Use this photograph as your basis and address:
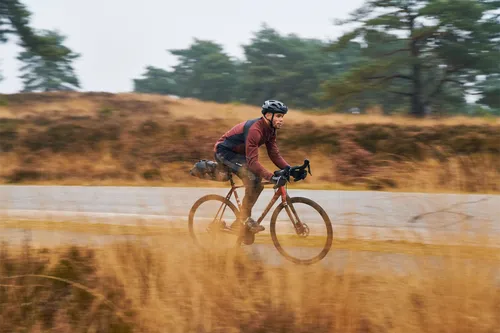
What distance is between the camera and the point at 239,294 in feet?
15.8

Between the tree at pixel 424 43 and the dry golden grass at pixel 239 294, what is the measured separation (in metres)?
19.2

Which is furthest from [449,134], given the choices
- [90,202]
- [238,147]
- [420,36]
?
[238,147]

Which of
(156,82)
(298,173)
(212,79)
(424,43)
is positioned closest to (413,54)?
(424,43)

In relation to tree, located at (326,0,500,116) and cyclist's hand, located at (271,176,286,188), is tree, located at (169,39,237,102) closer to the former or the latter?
tree, located at (326,0,500,116)

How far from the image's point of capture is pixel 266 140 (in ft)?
21.7

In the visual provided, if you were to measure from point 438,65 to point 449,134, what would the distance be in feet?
27.2

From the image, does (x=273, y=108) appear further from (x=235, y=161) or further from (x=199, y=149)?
(x=199, y=149)

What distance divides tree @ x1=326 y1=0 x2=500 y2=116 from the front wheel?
58.5 feet

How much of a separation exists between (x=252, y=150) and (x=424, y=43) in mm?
19728

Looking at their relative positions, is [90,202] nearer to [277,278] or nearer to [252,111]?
[277,278]

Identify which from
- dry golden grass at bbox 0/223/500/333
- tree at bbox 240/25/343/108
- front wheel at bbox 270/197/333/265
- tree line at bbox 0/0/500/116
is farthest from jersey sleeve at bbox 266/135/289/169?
tree at bbox 240/25/343/108

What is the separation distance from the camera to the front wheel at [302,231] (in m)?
6.46

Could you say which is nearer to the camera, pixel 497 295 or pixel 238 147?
pixel 497 295

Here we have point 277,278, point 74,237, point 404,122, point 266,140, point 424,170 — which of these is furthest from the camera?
point 404,122
